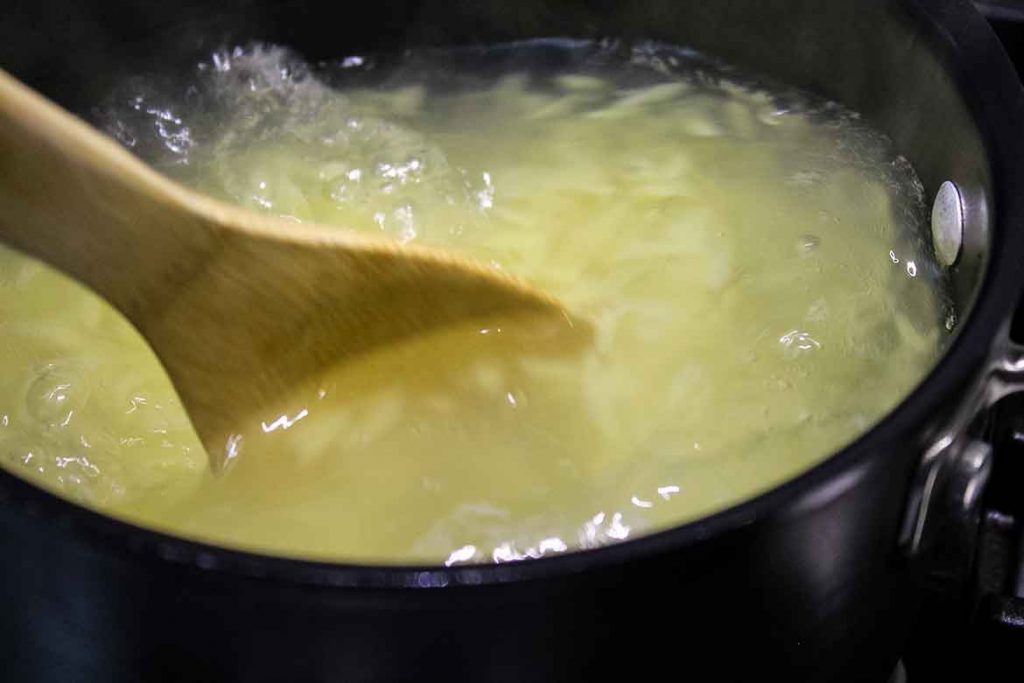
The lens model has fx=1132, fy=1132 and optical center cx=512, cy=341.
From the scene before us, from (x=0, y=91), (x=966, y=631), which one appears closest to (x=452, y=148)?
(x=0, y=91)

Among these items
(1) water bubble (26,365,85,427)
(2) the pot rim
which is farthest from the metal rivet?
(1) water bubble (26,365,85,427)

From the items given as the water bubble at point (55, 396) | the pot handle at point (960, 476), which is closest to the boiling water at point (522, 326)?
the water bubble at point (55, 396)

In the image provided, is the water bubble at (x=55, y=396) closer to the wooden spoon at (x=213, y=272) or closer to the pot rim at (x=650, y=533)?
the wooden spoon at (x=213, y=272)

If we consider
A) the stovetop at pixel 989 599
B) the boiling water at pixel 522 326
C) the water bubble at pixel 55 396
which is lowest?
the stovetop at pixel 989 599

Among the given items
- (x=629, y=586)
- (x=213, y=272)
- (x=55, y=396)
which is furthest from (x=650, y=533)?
(x=55, y=396)

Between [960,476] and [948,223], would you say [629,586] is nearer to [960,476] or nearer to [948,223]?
[960,476]

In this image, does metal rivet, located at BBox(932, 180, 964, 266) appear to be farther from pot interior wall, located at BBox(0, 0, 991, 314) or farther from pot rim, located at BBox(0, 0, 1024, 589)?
pot rim, located at BBox(0, 0, 1024, 589)

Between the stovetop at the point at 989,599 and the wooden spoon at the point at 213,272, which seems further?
the stovetop at the point at 989,599
